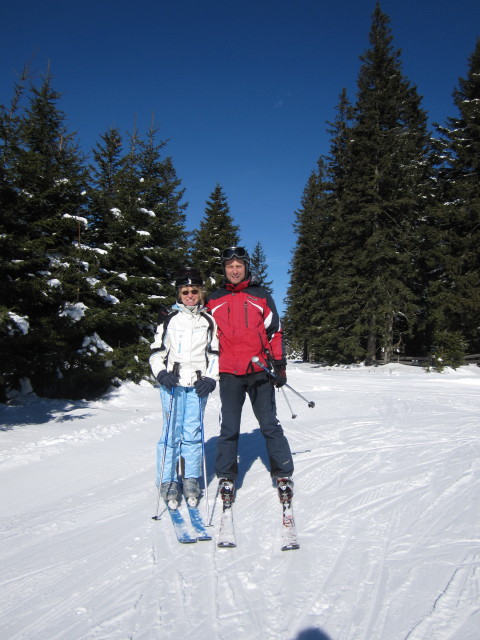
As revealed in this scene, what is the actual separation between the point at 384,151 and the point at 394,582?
22.8 metres

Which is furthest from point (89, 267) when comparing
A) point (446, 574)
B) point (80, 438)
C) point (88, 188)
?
point (446, 574)

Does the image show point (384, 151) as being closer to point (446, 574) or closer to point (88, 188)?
point (88, 188)

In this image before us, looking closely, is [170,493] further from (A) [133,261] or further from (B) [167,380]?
(A) [133,261]

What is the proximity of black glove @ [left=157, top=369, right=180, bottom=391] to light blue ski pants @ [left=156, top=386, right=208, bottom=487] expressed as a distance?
0.67 feet

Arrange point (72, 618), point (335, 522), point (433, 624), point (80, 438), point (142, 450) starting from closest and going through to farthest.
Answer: point (433, 624) < point (72, 618) < point (335, 522) < point (142, 450) < point (80, 438)

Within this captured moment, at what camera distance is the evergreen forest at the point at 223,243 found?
915 centimetres

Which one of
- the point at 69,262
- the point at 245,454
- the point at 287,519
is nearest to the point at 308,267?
the point at 69,262

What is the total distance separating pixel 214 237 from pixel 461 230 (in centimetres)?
1467

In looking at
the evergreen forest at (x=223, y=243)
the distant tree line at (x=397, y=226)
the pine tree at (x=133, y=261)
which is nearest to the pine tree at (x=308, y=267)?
the evergreen forest at (x=223, y=243)

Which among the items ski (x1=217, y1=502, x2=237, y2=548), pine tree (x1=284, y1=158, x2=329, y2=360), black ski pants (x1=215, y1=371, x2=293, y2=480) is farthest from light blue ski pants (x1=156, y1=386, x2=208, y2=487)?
pine tree (x1=284, y1=158, x2=329, y2=360)

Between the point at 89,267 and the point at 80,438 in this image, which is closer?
the point at 80,438

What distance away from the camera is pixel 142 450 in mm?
5547

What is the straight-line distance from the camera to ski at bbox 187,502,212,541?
2770 millimetres

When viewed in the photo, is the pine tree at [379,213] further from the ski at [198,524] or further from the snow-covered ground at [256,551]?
the ski at [198,524]
